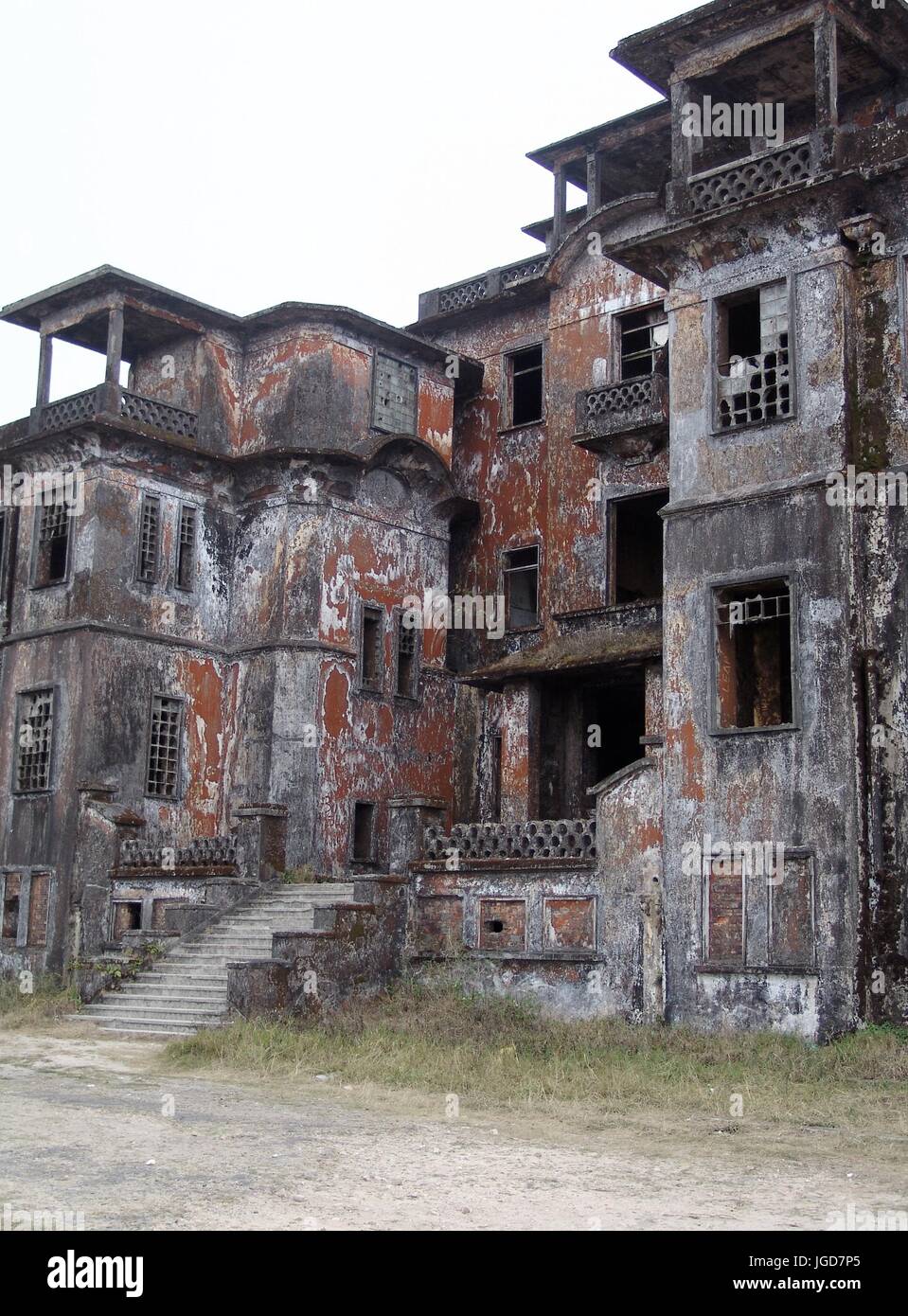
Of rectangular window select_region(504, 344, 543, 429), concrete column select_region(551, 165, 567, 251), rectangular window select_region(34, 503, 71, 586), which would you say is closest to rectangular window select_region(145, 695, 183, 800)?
rectangular window select_region(34, 503, 71, 586)

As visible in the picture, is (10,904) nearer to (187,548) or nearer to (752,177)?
(187,548)

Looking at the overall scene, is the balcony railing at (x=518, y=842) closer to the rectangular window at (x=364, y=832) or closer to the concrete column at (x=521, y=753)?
the concrete column at (x=521, y=753)

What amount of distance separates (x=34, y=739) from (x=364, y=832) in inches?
246

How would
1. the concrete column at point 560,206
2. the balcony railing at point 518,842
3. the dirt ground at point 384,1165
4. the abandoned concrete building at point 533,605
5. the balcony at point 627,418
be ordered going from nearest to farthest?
the dirt ground at point 384,1165
the abandoned concrete building at point 533,605
the balcony railing at point 518,842
the balcony at point 627,418
the concrete column at point 560,206

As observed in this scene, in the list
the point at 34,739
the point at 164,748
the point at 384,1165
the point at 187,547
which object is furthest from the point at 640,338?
the point at 384,1165

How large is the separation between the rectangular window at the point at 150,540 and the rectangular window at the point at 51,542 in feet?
4.48

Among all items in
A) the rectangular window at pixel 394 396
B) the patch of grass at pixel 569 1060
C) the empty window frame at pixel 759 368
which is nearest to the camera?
the patch of grass at pixel 569 1060

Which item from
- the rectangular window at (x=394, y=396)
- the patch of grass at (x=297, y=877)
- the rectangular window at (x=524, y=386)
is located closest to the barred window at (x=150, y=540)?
the rectangular window at (x=394, y=396)

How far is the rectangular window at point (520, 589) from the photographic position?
2777 centimetres

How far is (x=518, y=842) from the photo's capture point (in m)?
19.7

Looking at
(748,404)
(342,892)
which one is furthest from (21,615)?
(748,404)

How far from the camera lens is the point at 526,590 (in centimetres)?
2794

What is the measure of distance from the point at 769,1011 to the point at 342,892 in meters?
7.56

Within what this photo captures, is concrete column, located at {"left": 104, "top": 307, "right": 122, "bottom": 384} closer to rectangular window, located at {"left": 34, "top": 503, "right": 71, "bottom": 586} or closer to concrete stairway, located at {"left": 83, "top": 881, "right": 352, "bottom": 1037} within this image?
rectangular window, located at {"left": 34, "top": 503, "right": 71, "bottom": 586}
